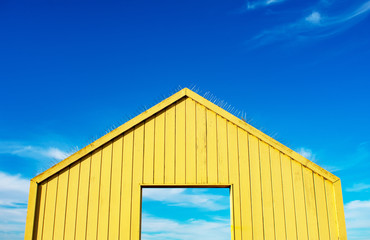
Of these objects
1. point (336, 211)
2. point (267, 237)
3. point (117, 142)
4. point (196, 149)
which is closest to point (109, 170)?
point (117, 142)

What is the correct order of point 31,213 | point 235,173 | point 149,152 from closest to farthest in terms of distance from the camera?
1. point 31,213
2. point 235,173
3. point 149,152

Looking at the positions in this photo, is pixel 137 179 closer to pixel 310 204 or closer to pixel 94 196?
pixel 94 196

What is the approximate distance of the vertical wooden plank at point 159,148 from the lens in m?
7.78

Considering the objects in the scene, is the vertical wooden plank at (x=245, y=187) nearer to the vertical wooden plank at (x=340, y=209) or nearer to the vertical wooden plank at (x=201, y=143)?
the vertical wooden plank at (x=201, y=143)

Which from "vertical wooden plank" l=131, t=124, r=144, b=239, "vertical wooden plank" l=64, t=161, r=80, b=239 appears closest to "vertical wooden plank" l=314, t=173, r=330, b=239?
"vertical wooden plank" l=131, t=124, r=144, b=239

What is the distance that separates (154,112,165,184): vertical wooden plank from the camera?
25.5ft

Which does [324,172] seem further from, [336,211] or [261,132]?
[261,132]

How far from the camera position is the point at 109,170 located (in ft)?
25.7

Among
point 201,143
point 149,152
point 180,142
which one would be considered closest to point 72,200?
Answer: point 149,152

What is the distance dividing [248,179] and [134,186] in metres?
2.26

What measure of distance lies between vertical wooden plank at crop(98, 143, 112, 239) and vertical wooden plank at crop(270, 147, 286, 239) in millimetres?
3261

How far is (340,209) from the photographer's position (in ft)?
25.1

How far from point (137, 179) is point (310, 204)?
3.45 m

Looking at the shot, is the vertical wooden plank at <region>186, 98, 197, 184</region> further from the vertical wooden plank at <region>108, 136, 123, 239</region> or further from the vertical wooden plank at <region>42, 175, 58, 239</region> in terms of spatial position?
the vertical wooden plank at <region>42, 175, 58, 239</region>
